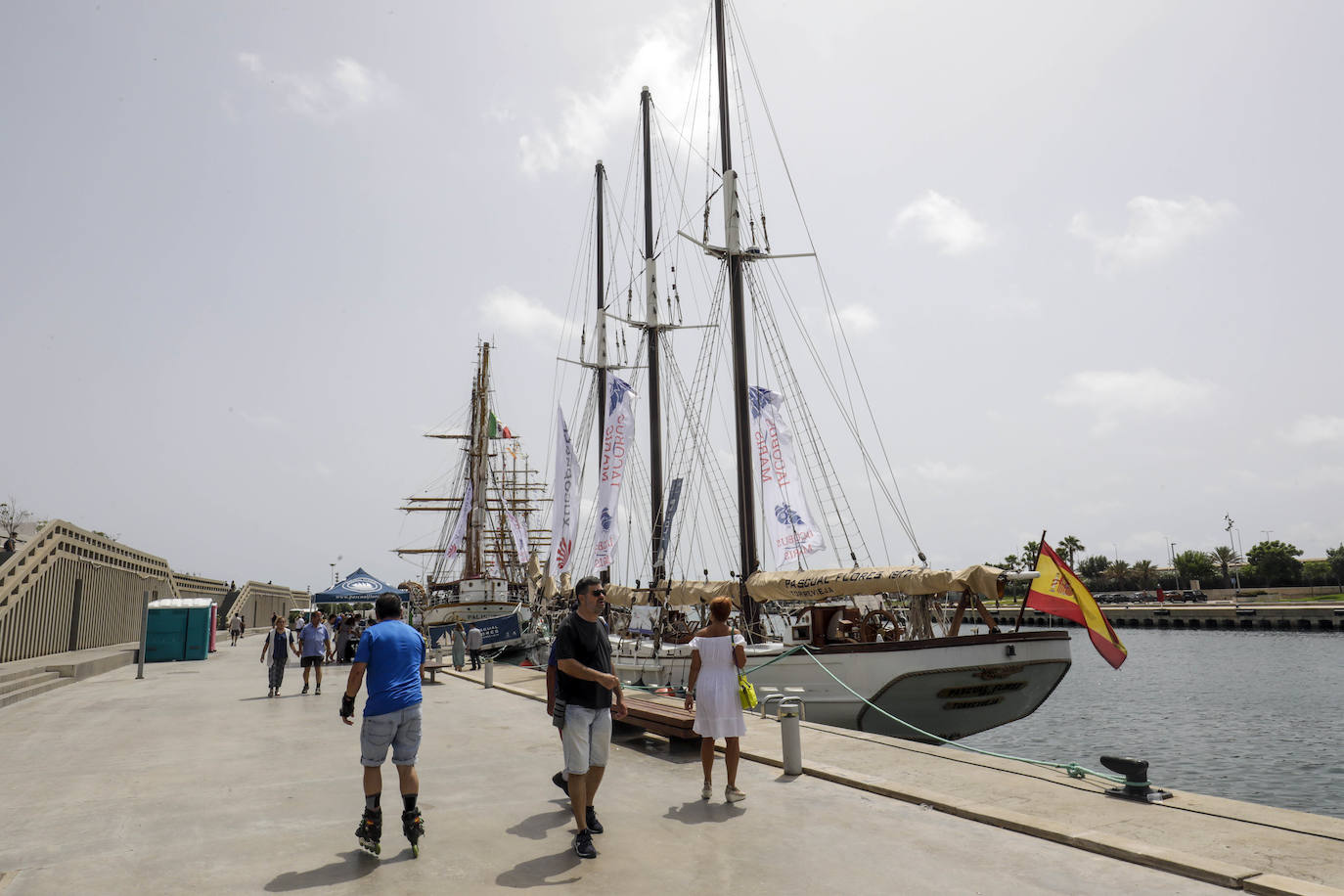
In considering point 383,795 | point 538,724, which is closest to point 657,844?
point 383,795

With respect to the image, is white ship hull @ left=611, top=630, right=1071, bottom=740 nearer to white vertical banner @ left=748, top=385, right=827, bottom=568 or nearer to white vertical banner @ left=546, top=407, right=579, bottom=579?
white vertical banner @ left=748, top=385, right=827, bottom=568

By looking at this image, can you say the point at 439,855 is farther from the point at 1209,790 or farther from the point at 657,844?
the point at 1209,790

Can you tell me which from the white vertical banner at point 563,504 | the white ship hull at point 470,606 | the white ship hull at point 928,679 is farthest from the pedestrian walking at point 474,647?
the white ship hull at point 470,606

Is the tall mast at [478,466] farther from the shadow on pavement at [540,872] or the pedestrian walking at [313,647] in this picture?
the shadow on pavement at [540,872]

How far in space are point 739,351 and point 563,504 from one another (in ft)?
32.1

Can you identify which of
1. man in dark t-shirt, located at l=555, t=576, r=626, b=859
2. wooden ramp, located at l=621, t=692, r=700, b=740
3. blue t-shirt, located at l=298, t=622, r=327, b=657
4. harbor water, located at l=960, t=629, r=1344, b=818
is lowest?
harbor water, located at l=960, t=629, r=1344, b=818

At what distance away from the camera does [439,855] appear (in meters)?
5.66

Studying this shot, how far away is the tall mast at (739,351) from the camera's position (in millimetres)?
21234

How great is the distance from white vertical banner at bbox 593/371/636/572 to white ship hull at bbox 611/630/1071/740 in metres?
10.8

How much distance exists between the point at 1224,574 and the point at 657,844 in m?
132

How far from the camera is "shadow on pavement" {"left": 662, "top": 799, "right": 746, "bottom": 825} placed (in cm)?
659

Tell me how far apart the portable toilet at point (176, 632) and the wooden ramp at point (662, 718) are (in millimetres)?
25383

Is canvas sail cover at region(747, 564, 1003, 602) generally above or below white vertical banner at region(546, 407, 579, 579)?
below

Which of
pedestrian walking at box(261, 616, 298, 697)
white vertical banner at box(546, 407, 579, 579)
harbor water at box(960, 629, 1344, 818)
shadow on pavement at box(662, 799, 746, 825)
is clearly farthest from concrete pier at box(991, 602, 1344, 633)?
shadow on pavement at box(662, 799, 746, 825)
